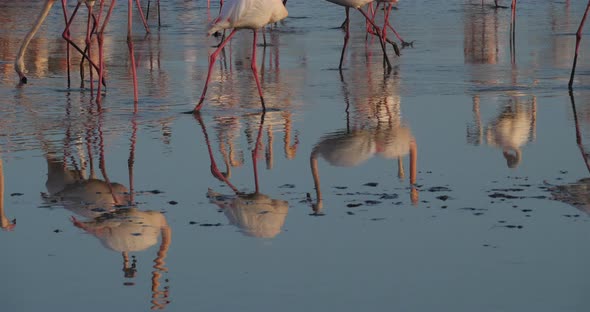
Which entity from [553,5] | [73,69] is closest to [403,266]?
[73,69]

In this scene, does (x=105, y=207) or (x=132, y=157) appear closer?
(x=105, y=207)

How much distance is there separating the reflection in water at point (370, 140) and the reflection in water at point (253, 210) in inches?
9.8

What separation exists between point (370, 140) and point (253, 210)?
210cm

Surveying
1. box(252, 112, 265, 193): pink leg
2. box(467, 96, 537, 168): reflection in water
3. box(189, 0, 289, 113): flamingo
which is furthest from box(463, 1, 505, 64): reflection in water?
box(252, 112, 265, 193): pink leg

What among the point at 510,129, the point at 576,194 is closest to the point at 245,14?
the point at 510,129

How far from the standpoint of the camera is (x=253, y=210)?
6.32 metres

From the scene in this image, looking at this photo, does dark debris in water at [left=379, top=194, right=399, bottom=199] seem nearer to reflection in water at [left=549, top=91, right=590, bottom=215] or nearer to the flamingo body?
reflection in water at [left=549, top=91, right=590, bottom=215]

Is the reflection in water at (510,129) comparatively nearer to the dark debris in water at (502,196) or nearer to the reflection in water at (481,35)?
the dark debris in water at (502,196)

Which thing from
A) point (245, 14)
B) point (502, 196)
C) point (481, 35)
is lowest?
point (502, 196)

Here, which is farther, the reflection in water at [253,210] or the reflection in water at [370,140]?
the reflection in water at [370,140]

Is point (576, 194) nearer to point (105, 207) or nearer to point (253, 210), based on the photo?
point (253, 210)

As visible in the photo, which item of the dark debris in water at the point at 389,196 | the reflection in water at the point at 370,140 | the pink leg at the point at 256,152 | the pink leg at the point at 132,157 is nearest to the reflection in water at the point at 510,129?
the reflection in water at the point at 370,140

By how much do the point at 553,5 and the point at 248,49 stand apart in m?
9.00

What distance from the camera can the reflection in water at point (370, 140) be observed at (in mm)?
7480
